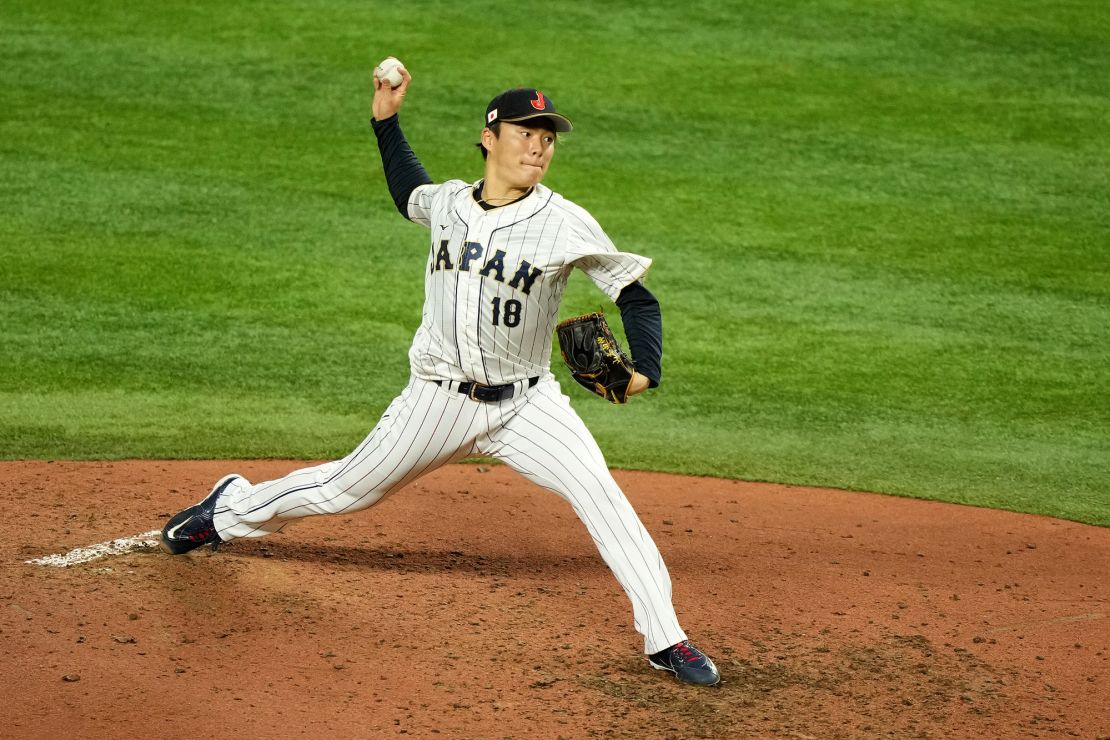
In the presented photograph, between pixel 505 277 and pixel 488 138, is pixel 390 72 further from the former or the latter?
pixel 505 277

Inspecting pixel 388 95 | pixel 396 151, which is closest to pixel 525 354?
pixel 396 151

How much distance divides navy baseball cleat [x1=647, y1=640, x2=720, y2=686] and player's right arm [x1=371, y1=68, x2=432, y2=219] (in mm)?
1677

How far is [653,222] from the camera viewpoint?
9.15 m

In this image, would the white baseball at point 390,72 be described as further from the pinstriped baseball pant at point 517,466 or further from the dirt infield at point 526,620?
the dirt infield at point 526,620

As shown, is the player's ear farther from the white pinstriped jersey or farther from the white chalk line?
the white chalk line

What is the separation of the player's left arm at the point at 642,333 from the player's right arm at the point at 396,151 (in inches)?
34.8

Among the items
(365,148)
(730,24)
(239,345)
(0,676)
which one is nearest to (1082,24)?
(730,24)

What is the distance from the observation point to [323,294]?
8.05 meters

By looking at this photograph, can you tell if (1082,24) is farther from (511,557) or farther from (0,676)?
(0,676)

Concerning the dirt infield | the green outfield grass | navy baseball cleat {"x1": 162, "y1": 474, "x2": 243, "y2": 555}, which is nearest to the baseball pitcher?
the dirt infield

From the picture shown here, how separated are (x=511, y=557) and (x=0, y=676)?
1.89 m

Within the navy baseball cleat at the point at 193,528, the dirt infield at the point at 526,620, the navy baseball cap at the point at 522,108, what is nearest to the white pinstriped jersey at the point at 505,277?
the navy baseball cap at the point at 522,108

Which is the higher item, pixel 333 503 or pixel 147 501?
pixel 333 503

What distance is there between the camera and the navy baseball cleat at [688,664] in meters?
4.20
